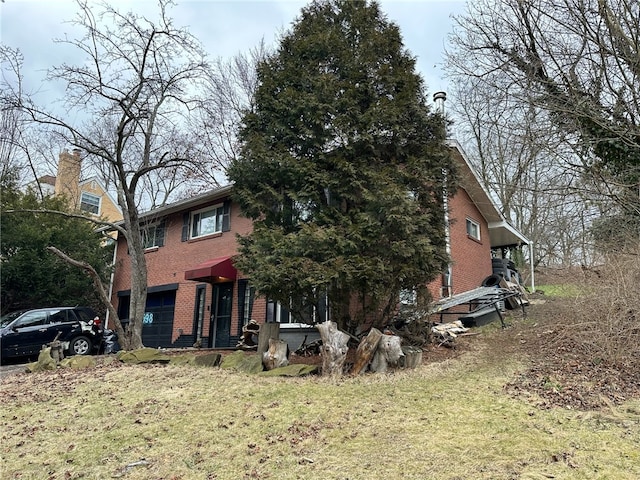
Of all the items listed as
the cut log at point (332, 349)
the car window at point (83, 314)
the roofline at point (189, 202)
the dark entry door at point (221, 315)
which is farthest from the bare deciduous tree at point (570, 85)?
the car window at point (83, 314)

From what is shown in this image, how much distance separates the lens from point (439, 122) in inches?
356

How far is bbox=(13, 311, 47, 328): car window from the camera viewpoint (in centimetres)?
1354

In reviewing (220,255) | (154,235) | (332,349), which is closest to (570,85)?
(332,349)

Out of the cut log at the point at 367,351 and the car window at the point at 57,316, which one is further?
the car window at the point at 57,316

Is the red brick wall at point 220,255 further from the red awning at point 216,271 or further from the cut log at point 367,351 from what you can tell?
the cut log at point 367,351

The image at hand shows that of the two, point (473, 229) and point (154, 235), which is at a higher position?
point (473, 229)

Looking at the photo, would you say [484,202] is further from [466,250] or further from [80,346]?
[80,346]

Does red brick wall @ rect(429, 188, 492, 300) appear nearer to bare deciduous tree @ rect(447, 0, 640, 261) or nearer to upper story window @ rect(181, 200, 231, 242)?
bare deciduous tree @ rect(447, 0, 640, 261)

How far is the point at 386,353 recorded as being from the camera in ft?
25.6

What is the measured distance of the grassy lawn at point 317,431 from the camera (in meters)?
4.17

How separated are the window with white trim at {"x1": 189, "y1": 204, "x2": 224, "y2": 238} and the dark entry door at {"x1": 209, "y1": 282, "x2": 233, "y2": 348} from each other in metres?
1.95

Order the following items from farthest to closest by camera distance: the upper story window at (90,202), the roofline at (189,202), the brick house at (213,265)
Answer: the upper story window at (90,202)
the roofline at (189,202)
the brick house at (213,265)

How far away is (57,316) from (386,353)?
1137 cm

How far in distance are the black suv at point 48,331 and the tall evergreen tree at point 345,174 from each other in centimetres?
815
